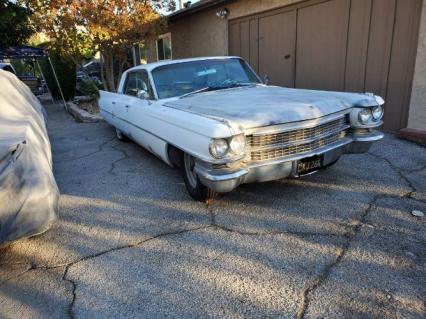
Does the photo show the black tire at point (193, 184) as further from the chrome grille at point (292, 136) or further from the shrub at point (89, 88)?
the shrub at point (89, 88)

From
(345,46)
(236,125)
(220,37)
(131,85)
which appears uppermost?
(220,37)

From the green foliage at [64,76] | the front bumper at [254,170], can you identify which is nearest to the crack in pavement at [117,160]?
the front bumper at [254,170]

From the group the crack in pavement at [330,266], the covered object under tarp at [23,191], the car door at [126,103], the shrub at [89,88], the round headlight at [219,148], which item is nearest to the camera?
the crack in pavement at [330,266]

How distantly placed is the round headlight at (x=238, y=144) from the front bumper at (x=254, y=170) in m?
0.13

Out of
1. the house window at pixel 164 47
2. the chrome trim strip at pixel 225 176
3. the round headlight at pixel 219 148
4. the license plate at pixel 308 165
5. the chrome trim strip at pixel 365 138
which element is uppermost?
the house window at pixel 164 47

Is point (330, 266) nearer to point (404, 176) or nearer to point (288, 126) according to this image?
point (288, 126)

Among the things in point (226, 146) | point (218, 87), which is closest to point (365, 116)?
point (226, 146)

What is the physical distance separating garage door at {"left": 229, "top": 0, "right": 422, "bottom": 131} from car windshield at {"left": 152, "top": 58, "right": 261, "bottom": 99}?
276 centimetres

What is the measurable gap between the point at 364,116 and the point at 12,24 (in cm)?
1463

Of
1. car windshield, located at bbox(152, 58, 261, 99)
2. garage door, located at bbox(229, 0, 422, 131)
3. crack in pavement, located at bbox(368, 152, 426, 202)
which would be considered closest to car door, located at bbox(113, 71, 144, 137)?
car windshield, located at bbox(152, 58, 261, 99)

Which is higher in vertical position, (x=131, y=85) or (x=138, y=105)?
(x=131, y=85)

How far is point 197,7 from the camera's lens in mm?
10742

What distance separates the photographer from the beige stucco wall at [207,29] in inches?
354

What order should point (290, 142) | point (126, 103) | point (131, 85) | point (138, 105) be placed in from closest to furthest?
point (290, 142), point (138, 105), point (126, 103), point (131, 85)
